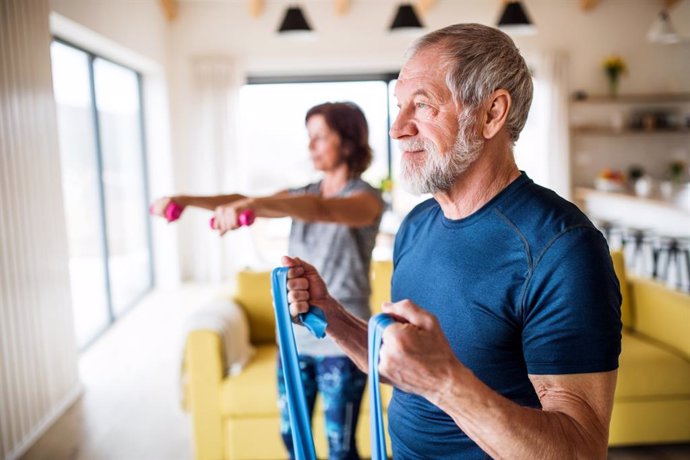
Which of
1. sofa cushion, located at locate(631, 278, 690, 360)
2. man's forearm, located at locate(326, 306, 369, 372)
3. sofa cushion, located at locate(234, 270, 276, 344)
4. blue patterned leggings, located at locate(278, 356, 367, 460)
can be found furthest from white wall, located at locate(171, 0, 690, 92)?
man's forearm, located at locate(326, 306, 369, 372)

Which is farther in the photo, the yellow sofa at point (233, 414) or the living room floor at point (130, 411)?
the living room floor at point (130, 411)

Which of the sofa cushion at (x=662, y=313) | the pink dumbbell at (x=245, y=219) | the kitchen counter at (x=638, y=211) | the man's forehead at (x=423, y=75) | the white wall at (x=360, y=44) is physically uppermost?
the white wall at (x=360, y=44)

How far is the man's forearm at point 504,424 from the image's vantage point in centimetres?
73

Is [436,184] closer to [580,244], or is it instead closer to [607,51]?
[580,244]

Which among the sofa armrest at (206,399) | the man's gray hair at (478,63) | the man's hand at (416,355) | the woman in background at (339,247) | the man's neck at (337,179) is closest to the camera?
Answer: the man's hand at (416,355)

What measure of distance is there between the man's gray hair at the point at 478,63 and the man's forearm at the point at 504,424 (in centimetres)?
45

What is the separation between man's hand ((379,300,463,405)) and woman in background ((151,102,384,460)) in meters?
1.01

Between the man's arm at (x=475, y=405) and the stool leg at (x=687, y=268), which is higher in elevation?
the man's arm at (x=475, y=405)

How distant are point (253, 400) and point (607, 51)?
21.0 ft

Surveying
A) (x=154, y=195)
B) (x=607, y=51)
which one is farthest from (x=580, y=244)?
(x=607, y=51)

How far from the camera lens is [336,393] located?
1853 mm

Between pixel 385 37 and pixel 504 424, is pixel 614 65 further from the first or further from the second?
pixel 504 424

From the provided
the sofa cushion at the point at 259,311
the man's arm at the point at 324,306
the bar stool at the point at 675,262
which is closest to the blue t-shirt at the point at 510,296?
the man's arm at the point at 324,306

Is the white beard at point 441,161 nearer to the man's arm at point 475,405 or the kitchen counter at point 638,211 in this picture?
the man's arm at point 475,405
